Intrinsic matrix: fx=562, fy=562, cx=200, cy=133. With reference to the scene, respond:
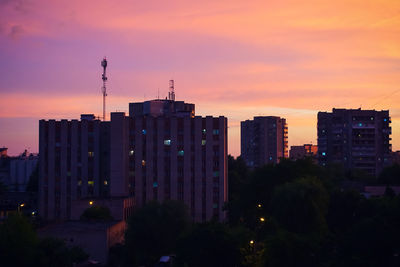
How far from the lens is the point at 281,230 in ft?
159

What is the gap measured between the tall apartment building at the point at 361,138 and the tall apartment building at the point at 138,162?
69675 millimetres

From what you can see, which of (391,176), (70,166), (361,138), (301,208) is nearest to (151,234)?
(301,208)

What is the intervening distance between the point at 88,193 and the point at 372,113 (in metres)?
89.8

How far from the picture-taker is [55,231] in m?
61.7

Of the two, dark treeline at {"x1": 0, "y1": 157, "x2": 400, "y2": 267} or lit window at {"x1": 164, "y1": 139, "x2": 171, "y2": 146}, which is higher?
lit window at {"x1": 164, "y1": 139, "x2": 171, "y2": 146}

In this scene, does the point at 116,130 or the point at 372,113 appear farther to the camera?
the point at 372,113

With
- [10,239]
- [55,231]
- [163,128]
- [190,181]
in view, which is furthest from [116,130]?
[10,239]

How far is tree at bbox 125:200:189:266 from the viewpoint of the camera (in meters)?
63.2

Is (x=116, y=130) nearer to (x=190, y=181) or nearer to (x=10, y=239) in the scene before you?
(x=190, y=181)

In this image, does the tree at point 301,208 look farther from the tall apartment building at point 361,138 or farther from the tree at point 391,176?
the tall apartment building at point 361,138

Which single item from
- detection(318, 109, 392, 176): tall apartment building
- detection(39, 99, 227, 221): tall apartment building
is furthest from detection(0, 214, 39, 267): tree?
detection(318, 109, 392, 176): tall apartment building

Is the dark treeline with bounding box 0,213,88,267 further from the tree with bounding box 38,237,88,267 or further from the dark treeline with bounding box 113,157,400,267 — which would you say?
the dark treeline with bounding box 113,157,400,267

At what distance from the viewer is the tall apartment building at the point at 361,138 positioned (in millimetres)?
155500

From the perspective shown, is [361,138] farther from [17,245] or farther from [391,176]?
[17,245]
